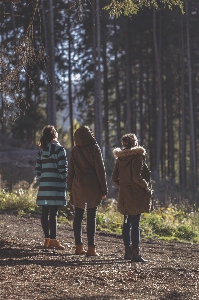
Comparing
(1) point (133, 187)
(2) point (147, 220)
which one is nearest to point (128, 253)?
(1) point (133, 187)

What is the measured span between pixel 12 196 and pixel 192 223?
4.74 metres

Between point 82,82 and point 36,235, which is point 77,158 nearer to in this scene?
point 36,235

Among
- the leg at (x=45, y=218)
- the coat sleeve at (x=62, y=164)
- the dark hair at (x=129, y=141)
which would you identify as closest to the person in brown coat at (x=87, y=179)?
the coat sleeve at (x=62, y=164)

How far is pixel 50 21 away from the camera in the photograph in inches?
1162

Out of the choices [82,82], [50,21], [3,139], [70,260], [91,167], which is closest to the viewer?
[70,260]

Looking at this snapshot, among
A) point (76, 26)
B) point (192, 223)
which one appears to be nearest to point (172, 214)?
point (192, 223)

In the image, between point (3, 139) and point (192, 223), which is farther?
point (3, 139)

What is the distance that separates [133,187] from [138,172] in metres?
0.25

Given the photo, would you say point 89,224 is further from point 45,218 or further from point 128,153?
point 128,153

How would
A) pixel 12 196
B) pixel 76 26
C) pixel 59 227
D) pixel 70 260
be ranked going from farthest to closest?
pixel 76 26
pixel 12 196
pixel 59 227
pixel 70 260

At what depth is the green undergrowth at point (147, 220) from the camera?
1384 centimetres

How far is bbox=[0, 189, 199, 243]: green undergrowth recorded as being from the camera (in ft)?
45.4

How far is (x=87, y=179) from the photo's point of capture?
28.6 feet

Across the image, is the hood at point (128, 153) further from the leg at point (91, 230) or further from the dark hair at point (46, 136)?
the dark hair at point (46, 136)
